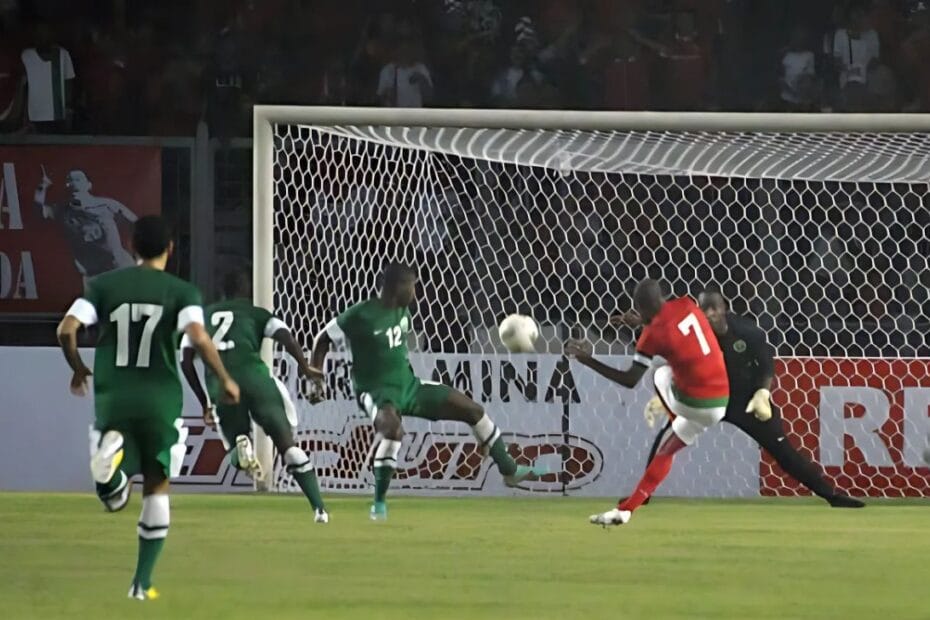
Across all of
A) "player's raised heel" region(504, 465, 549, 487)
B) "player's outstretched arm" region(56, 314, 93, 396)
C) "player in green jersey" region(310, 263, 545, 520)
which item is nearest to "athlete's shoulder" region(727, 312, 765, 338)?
"player's raised heel" region(504, 465, 549, 487)

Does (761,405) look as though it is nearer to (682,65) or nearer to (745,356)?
(745,356)

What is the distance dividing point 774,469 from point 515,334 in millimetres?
2782

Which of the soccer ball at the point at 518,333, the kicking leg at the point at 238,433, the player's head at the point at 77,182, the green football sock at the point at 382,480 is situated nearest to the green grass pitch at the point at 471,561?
the green football sock at the point at 382,480

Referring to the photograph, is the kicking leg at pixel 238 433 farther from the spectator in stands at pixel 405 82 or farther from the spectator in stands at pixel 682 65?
the spectator in stands at pixel 682 65

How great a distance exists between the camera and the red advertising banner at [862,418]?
12445mm

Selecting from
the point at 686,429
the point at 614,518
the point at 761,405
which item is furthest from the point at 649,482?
the point at 761,405

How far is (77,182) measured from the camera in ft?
45.1

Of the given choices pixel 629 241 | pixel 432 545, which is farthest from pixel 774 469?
pixel 432 545

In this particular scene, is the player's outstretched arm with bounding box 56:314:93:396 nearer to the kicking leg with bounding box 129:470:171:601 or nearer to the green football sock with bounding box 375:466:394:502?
the kicking leg with bounding box 129:470:171:601

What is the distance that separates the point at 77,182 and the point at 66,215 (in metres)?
0.26

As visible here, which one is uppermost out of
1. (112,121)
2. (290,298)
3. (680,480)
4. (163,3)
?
(163,3)

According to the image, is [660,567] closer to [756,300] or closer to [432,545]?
[432,545]

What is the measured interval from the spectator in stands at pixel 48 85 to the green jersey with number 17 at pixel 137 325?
8.08 meters

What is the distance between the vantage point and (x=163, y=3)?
51.9ft
